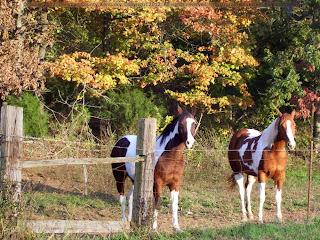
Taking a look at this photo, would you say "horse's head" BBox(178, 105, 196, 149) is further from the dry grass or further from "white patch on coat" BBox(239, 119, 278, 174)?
"white patch on coat" BBox(239, 119, 278, 174)

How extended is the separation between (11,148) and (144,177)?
1.80 metres

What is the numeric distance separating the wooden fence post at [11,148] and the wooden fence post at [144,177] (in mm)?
1594

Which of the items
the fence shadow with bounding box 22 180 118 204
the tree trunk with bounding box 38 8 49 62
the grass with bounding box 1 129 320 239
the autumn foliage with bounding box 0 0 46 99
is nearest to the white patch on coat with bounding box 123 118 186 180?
the grass with bounding box 1 129 320 239

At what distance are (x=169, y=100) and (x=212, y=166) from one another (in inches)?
231

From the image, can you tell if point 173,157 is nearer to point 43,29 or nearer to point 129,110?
point 129,110

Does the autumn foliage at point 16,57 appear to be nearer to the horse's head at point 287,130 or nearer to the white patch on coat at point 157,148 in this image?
the white patch on coat at point 157,148

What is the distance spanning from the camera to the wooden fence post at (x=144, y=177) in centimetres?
649

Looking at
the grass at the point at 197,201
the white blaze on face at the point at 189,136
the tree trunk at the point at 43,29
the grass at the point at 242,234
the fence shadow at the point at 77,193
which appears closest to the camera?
the grass at the point at 242,234

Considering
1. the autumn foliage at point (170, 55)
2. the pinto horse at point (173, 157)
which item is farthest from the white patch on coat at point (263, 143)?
the autumn foliage at point (170, 55)

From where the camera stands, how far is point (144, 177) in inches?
257

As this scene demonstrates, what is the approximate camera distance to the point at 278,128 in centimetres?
866

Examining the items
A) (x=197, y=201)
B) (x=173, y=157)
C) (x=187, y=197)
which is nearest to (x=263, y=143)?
(x=197, y=201)

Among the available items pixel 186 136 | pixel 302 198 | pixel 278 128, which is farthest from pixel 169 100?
pixel 186 136

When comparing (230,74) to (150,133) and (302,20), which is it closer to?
(302,20)
